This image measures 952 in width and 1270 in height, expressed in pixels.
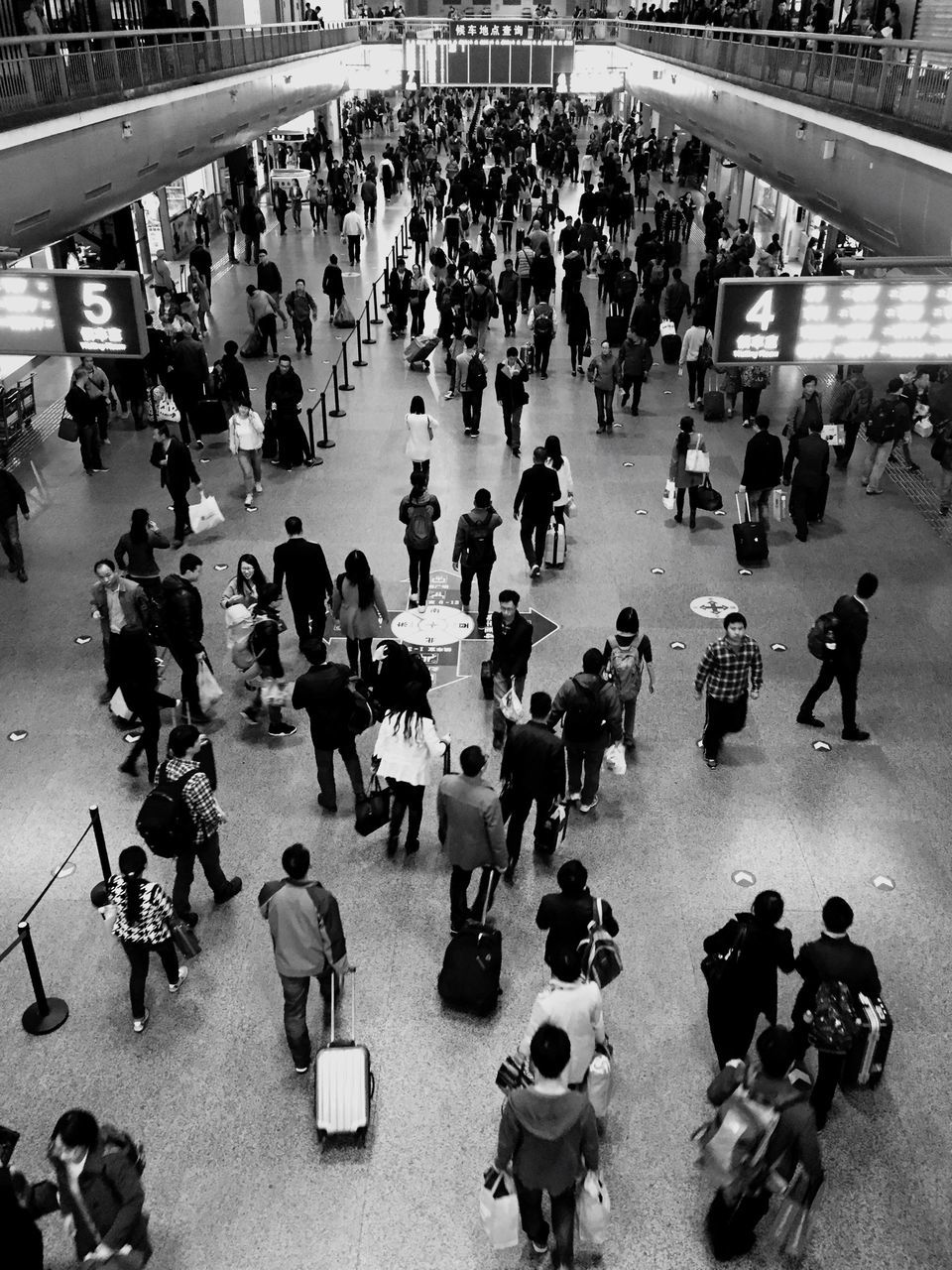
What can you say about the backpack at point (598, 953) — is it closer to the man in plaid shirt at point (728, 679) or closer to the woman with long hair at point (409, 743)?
the woman with long hair at point (409, 743)

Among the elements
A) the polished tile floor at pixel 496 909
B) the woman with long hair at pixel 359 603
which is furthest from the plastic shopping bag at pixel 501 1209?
the woman with long hair at pixel 359 603

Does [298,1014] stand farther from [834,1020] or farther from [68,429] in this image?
[68,429]

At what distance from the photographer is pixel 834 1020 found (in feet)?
17.4

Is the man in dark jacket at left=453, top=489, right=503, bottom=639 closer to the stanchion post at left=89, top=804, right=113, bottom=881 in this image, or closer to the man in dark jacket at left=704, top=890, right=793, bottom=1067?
the stanchion post at left=89, top=804, right=113, bottom=881

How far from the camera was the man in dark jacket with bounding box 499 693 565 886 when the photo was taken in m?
6.70

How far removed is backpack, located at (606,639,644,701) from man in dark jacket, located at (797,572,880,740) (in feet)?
5.05

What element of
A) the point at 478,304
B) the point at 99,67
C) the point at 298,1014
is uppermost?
the point at 99,67

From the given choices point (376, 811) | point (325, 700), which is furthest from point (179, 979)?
point (325, 700)

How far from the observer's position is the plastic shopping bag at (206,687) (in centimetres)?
888

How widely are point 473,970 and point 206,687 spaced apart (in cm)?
391

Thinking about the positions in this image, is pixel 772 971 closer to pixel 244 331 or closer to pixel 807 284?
pixel 807 284

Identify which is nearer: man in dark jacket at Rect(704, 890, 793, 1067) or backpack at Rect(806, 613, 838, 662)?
man in dark jacket at Rect(704, 890, 793, 1067)

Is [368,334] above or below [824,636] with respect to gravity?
below

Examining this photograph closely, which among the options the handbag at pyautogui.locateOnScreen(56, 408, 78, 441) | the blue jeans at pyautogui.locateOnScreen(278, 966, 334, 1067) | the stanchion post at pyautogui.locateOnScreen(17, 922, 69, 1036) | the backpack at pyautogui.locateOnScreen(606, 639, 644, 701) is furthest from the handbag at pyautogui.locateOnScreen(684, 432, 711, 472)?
the stanchion post at pyautogui.locateOnScreen(17, 922, 69, 1036)
